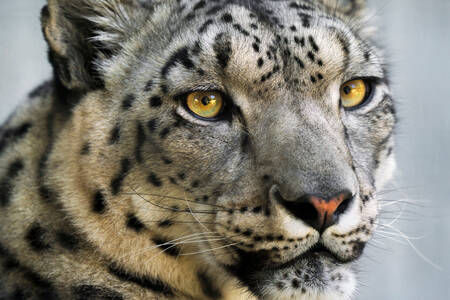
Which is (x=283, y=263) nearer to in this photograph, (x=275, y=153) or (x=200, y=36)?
(x=275, y=153)

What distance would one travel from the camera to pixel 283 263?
110 inches

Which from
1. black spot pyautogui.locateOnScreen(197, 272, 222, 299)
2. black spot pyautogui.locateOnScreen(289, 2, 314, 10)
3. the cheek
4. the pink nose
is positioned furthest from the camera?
the cheek

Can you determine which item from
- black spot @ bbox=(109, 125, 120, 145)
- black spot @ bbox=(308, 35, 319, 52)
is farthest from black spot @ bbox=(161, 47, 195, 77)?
black spot @ bbox=(308, 35, 319, 52)

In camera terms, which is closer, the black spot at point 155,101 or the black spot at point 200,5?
the black spot at point 155,101

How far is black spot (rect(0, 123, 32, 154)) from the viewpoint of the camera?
3422mm

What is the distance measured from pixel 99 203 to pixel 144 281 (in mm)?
431

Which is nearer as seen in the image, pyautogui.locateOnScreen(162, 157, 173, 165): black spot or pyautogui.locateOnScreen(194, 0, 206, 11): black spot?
pyautogui.locateOnScreen(162, 157, 173, 165): black spot

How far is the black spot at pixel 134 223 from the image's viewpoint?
10.3 feet

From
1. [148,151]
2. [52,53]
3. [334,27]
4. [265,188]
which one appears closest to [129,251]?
[148,151]

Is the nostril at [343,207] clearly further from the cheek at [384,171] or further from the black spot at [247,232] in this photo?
the cheek at [384,171]

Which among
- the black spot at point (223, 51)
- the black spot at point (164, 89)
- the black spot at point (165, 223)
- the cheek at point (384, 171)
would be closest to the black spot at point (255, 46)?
the black spot at point (223, 51)

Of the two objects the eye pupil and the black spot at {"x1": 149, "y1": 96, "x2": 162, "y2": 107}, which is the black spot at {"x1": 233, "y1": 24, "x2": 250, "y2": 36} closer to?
the black spot at {"x1": 149, "y1": 96, "x2": 162, "y2": 107}

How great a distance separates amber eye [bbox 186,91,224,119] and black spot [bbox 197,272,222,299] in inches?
30.9

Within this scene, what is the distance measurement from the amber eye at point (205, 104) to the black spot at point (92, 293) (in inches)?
36.5
